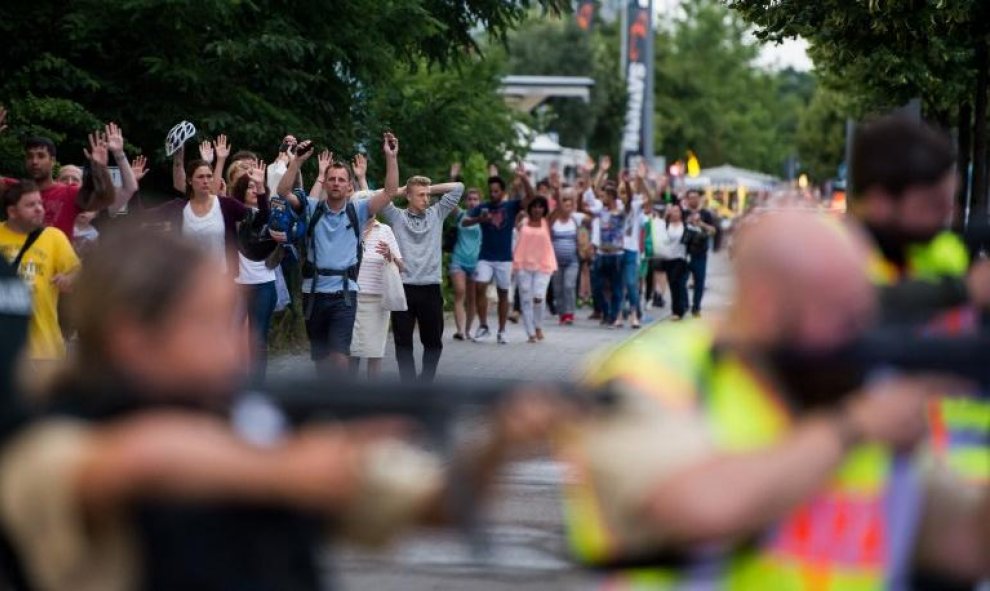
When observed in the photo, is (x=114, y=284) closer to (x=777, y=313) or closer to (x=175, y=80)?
(x=777, y=313)

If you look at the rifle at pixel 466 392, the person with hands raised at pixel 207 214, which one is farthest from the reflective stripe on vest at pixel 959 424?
the person with hands raised at pixel 207 214

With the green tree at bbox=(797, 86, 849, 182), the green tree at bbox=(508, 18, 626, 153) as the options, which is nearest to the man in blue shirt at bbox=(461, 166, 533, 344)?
the green tree at bbox=(508, 18, 626, 153)

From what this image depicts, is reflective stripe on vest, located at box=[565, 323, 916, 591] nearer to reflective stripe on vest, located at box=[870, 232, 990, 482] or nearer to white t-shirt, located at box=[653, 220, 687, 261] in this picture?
reflective stripe on vest, located at box=[870, 232, 990, 482]

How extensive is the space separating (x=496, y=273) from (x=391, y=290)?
758 cm

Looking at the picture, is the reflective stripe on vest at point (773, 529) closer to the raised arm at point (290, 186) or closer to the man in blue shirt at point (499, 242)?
the raised arm at point (290, 186)

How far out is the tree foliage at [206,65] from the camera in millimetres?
17453

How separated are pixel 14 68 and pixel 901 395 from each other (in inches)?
648

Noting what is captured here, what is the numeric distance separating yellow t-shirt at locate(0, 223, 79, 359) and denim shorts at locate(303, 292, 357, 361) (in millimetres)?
4672

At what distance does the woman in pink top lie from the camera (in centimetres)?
2220

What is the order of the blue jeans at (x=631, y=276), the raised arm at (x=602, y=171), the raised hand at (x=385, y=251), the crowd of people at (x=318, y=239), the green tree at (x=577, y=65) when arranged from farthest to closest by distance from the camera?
the green tree at (x=577, y=65) → the raised arm at (x=602, y=171) → the blue jeans at (x=631, y=276) → the raised hand at (x=385, y=251) → the crowd of people at (x=318, y=239)

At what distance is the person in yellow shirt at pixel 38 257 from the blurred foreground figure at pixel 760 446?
5.02 metres

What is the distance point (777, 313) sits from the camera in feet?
8.95

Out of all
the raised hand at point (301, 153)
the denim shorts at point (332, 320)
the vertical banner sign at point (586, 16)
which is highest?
the vertical banner sign at point (586, 16)

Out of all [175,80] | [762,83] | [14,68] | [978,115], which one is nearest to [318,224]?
[175,80]
